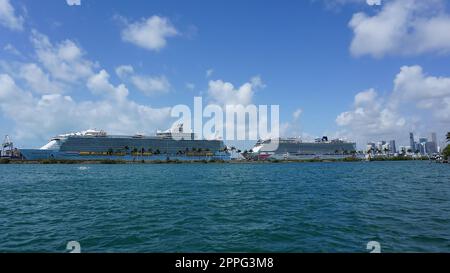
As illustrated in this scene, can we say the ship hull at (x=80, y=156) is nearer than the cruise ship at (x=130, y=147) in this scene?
Yes

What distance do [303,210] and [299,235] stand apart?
587 centimetres

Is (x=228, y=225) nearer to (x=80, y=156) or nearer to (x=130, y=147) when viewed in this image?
(x=80, y=156)

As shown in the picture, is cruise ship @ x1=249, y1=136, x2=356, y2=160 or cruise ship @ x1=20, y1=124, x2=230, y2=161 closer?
cruise ship @ x1=20, y1=124, x2=230, y2=161

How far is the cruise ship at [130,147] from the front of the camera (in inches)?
5497

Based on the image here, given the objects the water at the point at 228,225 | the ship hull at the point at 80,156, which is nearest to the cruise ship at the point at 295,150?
the ship hull at the point at 80,156

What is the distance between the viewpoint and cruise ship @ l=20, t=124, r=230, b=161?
139625 millimetres

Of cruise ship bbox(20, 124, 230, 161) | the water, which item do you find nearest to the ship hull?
cruise ship bbox(20, 124, 230, 161)

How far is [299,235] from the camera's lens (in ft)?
39.5

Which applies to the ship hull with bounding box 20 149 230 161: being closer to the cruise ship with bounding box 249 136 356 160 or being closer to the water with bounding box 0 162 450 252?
the cruise ship with bounding box 249 136 356 160

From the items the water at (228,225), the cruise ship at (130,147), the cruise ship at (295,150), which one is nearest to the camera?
the water at (228,225)

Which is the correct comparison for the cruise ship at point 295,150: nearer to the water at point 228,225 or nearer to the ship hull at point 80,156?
the ship hull at point 80,156

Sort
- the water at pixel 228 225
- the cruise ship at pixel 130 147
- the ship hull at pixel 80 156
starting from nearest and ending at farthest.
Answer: the water at pixel 228 225
the ship hull at pixel 80 156
the cruise ship at pixel 130 147

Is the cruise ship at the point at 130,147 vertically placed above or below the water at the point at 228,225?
above
